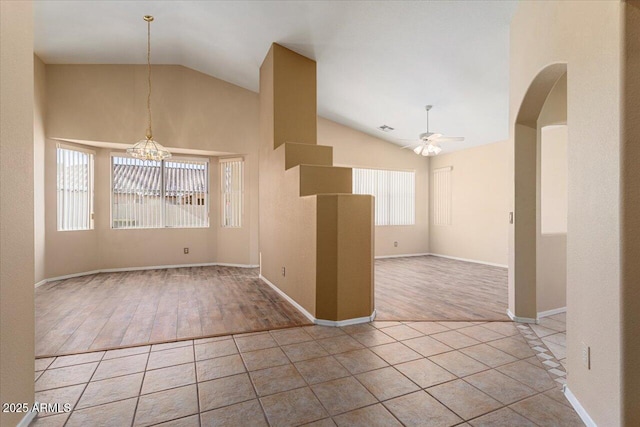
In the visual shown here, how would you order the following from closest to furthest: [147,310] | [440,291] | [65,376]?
[65,376] < [147,310] < [440,291]

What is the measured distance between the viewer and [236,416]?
1926 mm

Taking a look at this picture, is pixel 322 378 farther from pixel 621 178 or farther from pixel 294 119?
pixel 294 119

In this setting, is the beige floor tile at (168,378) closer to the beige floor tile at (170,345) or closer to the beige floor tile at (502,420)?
the beige floor tile at (170,345)

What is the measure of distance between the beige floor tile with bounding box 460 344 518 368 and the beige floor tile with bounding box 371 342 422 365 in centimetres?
47

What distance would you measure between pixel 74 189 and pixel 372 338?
606 cm

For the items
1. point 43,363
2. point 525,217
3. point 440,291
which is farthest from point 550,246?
point 43,363

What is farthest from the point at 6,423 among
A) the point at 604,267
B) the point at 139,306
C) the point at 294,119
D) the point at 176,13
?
the point at 176,13

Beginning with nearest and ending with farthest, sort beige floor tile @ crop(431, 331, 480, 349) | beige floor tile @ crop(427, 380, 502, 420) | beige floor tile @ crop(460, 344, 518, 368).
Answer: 1. beige floor tile @ crop(427, 380, 502, 420)
2. beige floor tile @ crop(460, 344, 518, 368)
3. beige floor tile @ crop(431, 331, 480, 349)

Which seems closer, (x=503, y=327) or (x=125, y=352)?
(x=125, y=352)

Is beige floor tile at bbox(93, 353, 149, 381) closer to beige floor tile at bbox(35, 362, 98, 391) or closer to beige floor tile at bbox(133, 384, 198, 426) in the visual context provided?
beige floor tile at bbox(35, 362, 98, 391)

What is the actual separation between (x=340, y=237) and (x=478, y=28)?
9.69ft

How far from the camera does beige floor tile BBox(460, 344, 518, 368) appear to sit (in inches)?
103

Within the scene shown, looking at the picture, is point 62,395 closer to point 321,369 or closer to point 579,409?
point 321,369

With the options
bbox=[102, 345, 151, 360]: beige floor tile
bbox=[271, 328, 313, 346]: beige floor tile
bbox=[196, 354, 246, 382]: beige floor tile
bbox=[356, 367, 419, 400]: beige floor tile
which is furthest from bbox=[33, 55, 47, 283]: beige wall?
bbox=[356, 367, 419, 400]: beige floor tile
